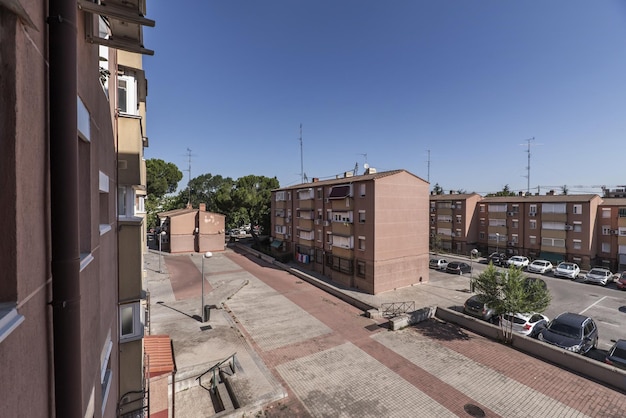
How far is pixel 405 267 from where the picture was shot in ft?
91.6

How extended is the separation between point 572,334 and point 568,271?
2263 centimetres

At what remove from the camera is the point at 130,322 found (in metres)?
7.63

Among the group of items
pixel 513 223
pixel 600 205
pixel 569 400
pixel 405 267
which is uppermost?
Result: pixel 600 205

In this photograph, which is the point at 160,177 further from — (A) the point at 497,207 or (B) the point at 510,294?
(A) the point at 497,207

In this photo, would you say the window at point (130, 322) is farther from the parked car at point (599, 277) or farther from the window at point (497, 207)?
A: the window at point (497, 207)

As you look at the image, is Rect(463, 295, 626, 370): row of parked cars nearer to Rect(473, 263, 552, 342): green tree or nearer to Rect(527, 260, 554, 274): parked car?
Rect(473, 263, 552, 342): green tree

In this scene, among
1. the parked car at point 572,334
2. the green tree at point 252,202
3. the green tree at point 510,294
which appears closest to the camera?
the parked car at point 572,334

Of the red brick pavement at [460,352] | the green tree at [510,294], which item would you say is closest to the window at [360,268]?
the red brick pavement at [460,352]

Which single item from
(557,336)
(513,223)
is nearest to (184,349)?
(557,336)

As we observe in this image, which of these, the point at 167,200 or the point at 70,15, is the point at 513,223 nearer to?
the point at 70,15

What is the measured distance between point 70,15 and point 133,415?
959 centimetres

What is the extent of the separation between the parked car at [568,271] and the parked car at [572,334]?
1986 cm

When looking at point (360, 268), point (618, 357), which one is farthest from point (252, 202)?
point (618, 357)

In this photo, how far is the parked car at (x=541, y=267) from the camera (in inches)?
1378
